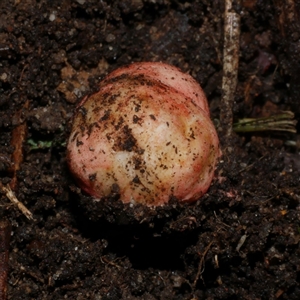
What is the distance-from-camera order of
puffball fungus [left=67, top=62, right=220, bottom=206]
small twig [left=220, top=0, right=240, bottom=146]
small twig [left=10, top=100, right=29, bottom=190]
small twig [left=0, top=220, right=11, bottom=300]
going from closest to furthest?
puffball fungus [left=67, top=62, right=220, bottom=206] < small twig [left=0, top=220, right=11, bottom=300] < small twig [left=10, top=100, right=29, bottom=190] < small twig [left=220, top=0, right=240, bottom=146]

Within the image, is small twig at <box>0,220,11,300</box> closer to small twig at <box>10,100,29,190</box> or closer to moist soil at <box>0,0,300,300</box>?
moist soil at <box>0,0,300,300</box>

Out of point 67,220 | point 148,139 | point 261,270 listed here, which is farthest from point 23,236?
point 261,270

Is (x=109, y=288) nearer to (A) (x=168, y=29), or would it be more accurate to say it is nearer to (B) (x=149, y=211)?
(B) (x=149, y=211)

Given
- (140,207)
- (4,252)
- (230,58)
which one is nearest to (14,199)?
(4,252)

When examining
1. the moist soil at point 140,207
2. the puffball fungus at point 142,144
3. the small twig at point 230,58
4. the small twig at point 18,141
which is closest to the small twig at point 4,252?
the moist soil at point 140,207

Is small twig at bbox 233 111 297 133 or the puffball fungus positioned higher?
the puffball fungus

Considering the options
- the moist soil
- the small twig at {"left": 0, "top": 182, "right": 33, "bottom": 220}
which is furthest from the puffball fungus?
the small twig at {"left": 0, "top": 182, "right": 33, "bottom": 220}

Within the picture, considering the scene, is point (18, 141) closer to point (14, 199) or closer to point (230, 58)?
point (14, 199)
